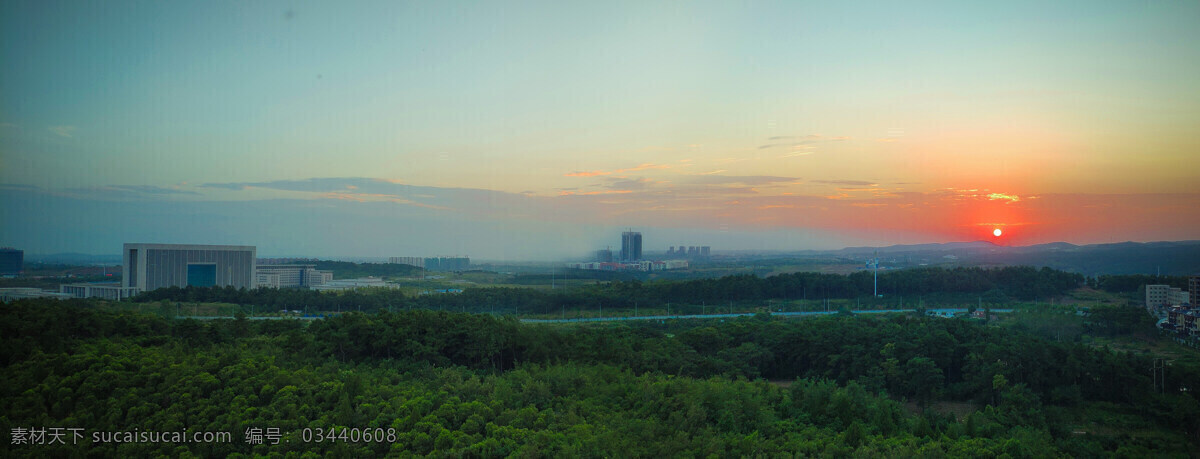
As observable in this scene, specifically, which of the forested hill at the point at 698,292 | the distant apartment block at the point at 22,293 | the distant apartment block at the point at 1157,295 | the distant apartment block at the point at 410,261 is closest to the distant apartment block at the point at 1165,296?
the distant apartment block at the point at 1157,295

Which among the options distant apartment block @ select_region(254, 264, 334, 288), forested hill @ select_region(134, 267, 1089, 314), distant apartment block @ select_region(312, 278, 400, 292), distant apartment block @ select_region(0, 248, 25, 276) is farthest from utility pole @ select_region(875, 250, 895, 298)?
distant apartment block @ select_region(0, 248, 25, 276)

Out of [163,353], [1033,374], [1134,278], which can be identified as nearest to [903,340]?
[1033,374]

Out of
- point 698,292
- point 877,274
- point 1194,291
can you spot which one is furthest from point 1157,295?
point 698,292

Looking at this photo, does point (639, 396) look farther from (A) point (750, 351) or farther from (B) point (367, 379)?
(A) point (750, 351)

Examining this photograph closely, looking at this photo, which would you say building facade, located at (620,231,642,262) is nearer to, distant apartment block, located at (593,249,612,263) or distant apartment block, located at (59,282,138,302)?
distant apartment block, located at (593,249,612,263)

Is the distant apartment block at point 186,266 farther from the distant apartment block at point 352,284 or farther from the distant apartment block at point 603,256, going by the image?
the distant apartment block at point 603,256

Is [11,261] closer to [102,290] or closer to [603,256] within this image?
[102,290]
